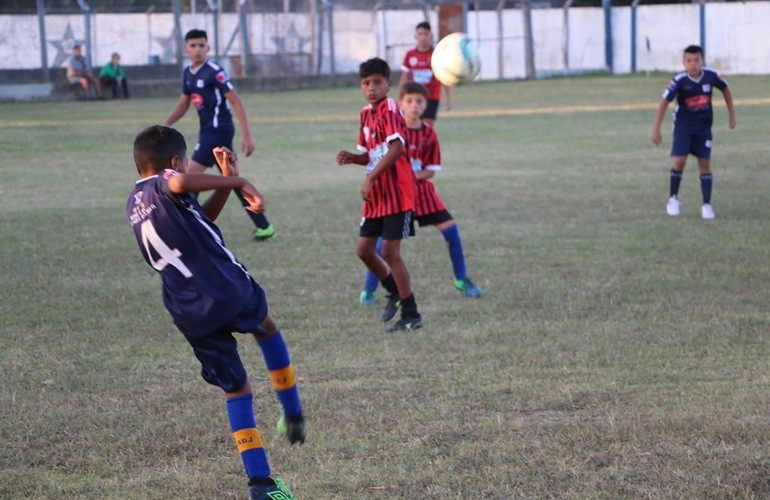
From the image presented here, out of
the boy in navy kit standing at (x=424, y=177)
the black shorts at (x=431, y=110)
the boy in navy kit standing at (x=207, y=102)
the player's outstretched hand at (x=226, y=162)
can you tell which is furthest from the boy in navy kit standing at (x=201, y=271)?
the black shorts at (x=431, y=110)

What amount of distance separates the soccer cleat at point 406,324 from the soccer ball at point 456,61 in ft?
6.72

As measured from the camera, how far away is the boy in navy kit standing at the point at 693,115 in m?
11.6

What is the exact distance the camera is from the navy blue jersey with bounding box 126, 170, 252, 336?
4.11m

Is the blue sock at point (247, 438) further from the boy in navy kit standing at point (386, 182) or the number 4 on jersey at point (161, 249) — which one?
the boy in navy kit standing at point (386, 182)

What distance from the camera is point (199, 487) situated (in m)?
4.43

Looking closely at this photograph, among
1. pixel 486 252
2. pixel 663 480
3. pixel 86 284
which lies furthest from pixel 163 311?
pixel 663 480

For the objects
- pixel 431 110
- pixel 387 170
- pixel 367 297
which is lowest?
pixel 367 297

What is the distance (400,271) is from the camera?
23.2ft

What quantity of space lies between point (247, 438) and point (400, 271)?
2.97 metres

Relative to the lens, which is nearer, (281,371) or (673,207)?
(281,371)

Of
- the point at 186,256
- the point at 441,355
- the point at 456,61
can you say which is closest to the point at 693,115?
the point at 456,61

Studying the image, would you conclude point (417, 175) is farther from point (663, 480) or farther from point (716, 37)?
point (716, 37)

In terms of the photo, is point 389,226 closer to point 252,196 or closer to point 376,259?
A: point 376,259

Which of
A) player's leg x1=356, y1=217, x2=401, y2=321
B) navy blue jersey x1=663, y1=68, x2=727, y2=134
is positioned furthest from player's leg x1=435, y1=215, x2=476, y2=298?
navy blue jersey x1=663, y1=68, x2=727, y2=134
